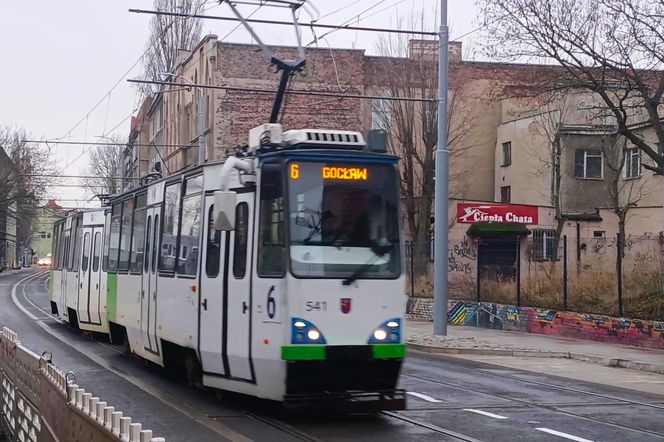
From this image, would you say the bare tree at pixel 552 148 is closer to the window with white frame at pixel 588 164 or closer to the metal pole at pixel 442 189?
the window with white frame at pixel 588 164

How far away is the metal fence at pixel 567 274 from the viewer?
24.4 m

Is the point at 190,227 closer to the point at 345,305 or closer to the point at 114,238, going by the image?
the point at 345,305

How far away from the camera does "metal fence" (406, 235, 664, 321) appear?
2436 cm

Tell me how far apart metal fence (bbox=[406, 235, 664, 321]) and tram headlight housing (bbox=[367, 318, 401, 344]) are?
1389 centimetres

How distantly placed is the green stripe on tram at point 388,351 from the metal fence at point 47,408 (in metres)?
3.71

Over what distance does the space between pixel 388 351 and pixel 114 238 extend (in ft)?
33.0

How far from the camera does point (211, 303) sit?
12.1 metres

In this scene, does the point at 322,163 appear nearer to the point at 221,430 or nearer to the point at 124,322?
the point at 221,430

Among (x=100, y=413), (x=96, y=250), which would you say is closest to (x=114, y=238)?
(x=96, y=250)

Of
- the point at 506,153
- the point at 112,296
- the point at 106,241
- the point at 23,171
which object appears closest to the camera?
the point at 112,296

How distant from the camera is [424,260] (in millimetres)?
37125

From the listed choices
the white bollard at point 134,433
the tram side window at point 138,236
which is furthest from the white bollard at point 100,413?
the tram side window at point 138,236

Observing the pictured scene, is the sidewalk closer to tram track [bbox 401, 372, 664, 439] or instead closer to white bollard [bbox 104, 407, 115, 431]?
tram track [bbox 401, 372, 664, 439]

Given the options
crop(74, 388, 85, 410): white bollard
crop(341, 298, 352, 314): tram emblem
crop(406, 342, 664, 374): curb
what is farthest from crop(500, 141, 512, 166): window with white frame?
crop(74, 388, 85, 410): white bollard
